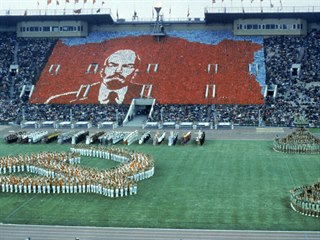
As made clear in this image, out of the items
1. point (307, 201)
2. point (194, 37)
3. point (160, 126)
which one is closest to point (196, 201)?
point (307, 201)

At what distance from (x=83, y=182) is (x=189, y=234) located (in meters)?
9.44

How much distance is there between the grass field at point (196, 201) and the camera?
2636cm

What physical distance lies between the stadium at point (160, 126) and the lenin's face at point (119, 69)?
22 centimetres

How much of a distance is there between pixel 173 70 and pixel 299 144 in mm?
30050

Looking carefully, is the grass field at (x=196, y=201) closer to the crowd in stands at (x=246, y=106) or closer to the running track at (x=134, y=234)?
the running track at (x=134, y=234)

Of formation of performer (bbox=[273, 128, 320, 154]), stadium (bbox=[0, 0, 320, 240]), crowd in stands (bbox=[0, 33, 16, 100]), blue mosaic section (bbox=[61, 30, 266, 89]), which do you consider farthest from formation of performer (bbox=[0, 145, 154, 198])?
blue mosaic section (bbox=[61, 30, 266, 89])

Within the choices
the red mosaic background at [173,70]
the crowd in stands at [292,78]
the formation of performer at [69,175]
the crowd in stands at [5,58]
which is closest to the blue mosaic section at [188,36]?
the red mosaic background at [173,70]

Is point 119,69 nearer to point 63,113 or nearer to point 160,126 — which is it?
point 63,113

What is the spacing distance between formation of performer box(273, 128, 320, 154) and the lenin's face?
96.0ft

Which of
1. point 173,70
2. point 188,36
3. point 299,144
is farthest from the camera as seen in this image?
point 188,36

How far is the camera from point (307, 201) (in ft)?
90.0

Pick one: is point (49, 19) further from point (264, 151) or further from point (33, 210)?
point (33, 210)

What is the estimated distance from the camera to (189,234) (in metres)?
24.5

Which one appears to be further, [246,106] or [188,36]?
[188,36]
